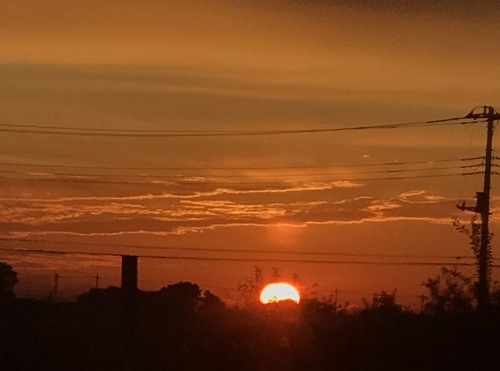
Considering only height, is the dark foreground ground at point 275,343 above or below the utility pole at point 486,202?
below

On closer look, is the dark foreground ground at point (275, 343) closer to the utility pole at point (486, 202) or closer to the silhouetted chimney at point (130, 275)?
the silhouetted chimney at point (130, 275)

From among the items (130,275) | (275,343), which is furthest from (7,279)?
(275,343)

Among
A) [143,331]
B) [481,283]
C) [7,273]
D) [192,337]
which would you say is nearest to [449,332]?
[481,283]

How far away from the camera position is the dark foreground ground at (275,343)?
3098 centimetres

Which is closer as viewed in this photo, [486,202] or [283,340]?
[283,340]

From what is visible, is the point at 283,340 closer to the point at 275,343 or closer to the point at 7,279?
the point at 275,343

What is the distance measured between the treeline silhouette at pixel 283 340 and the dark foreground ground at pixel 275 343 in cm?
3

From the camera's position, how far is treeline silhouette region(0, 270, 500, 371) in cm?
3102

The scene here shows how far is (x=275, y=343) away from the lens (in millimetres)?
31953

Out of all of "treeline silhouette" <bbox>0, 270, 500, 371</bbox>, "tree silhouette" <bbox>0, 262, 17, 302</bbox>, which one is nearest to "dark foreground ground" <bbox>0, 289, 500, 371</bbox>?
"treeline silhouette" <bbox>0, 270, 500, 371</bbox>

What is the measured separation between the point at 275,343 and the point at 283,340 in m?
0.24

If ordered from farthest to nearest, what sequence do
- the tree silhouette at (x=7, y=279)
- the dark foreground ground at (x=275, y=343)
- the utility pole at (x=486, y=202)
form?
the tree silhouette at (x=7, y=279) → the utility pole at (x=486, y=202) → the dark foreground ground at (x=275, y=343)

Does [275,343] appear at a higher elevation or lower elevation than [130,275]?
lower

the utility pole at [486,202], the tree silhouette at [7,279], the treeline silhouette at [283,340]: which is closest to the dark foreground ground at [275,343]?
the treeline silhouette at [283,340]
